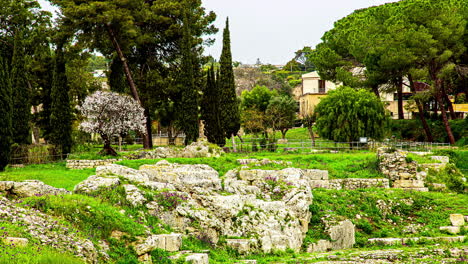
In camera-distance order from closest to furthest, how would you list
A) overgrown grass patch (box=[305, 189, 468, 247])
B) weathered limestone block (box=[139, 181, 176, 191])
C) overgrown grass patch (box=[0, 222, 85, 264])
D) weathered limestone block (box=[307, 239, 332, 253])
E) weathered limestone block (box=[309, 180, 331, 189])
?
overgrown grass patch (box=[0, 222, 85, 264])
weathered limestone block (box=[139, 181, 176, 191])
weathered limestone block (box=[307, 239, 332, 253])
overgrown grass patch (box=[305, 189, 468, 247])
weathered limestone block (box=[309, 180, 331, 189])

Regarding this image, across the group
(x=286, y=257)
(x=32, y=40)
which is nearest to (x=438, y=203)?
(x=286, y=257)

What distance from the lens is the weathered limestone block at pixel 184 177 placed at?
1807cm

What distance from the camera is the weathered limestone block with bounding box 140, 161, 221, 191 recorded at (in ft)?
59.3

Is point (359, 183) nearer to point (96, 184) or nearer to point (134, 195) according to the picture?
point (134, 195)

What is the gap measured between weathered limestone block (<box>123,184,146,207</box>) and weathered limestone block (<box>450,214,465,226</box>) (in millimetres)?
13271

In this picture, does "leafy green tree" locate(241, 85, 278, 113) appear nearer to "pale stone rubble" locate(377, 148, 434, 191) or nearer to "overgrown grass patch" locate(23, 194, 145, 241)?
"pale stone rubble" locate(377, 148, 434, 191)

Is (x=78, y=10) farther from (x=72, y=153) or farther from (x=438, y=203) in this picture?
(x=438, y=203)

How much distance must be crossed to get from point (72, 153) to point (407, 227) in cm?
2155

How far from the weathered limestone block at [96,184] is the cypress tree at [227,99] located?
24602 millimetres

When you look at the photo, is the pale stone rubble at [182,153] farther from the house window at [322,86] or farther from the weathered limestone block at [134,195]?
the house window at [322,86]

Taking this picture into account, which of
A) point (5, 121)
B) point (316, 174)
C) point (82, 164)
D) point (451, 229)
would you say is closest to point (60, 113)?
point (82, 164)

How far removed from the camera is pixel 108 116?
34656 millimetres

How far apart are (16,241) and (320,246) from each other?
11.3 meters

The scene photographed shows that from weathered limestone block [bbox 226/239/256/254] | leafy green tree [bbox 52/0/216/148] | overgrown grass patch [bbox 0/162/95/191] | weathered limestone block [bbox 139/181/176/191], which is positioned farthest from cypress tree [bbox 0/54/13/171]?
weathered limestone block [bbox 226/239/256/254]
